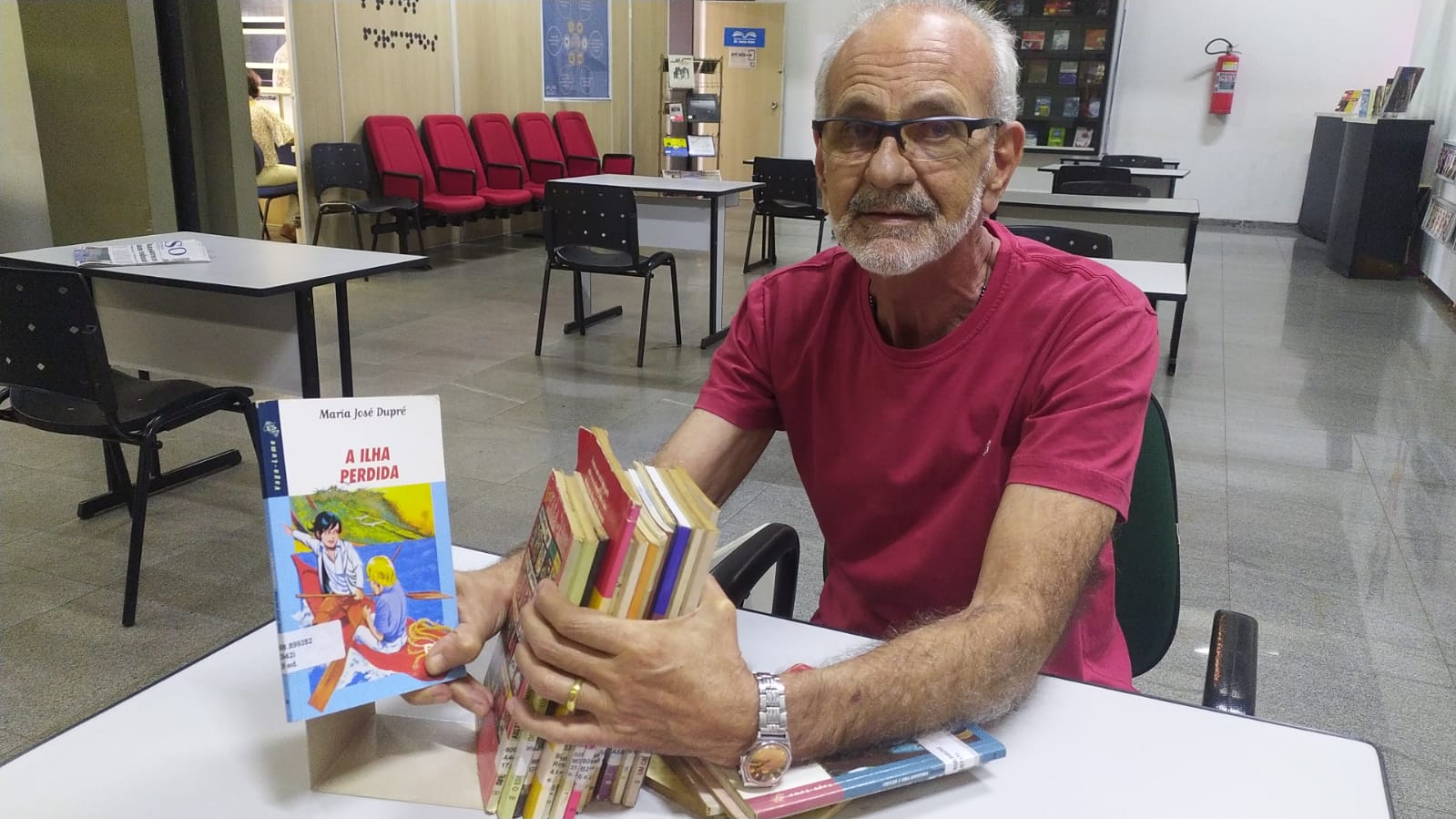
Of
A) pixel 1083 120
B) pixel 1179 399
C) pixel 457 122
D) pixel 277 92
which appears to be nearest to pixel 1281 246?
pixel 1083 120

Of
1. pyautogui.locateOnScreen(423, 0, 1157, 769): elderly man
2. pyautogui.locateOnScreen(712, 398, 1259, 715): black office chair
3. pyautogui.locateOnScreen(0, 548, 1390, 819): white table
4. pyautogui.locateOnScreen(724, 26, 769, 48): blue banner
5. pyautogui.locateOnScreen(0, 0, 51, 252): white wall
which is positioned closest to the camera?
pyautogui.locateOnScreen(0, 548, 1390, 819): white table

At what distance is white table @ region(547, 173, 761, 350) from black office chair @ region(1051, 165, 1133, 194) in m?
2.42

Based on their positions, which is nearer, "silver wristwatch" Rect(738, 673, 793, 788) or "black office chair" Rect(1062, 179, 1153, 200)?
"silver wristwatch" Rect(738, 673, 793, 788)

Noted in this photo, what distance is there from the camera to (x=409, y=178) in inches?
273

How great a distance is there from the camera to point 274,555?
737mm

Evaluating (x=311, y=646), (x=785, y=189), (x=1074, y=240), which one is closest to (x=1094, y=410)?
(x=311, y=646)

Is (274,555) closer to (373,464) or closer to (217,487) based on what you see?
(373,464)

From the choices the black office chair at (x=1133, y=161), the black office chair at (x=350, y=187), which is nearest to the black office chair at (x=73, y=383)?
the black office chair at (x=350, y=187)

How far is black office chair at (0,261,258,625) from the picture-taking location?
7.64 feet

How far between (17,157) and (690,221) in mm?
3531

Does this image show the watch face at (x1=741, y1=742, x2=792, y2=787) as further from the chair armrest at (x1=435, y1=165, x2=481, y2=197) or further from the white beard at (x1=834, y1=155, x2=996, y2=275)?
the chair armrest at (x1=435, y1=165, x2=481, y2=197)

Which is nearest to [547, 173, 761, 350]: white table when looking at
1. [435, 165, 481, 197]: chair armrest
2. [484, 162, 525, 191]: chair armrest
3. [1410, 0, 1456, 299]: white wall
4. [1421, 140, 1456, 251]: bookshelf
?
[435, 165, 481, 197]: chair armrest

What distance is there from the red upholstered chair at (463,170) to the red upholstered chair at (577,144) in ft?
2.99

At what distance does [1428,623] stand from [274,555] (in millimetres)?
2879
